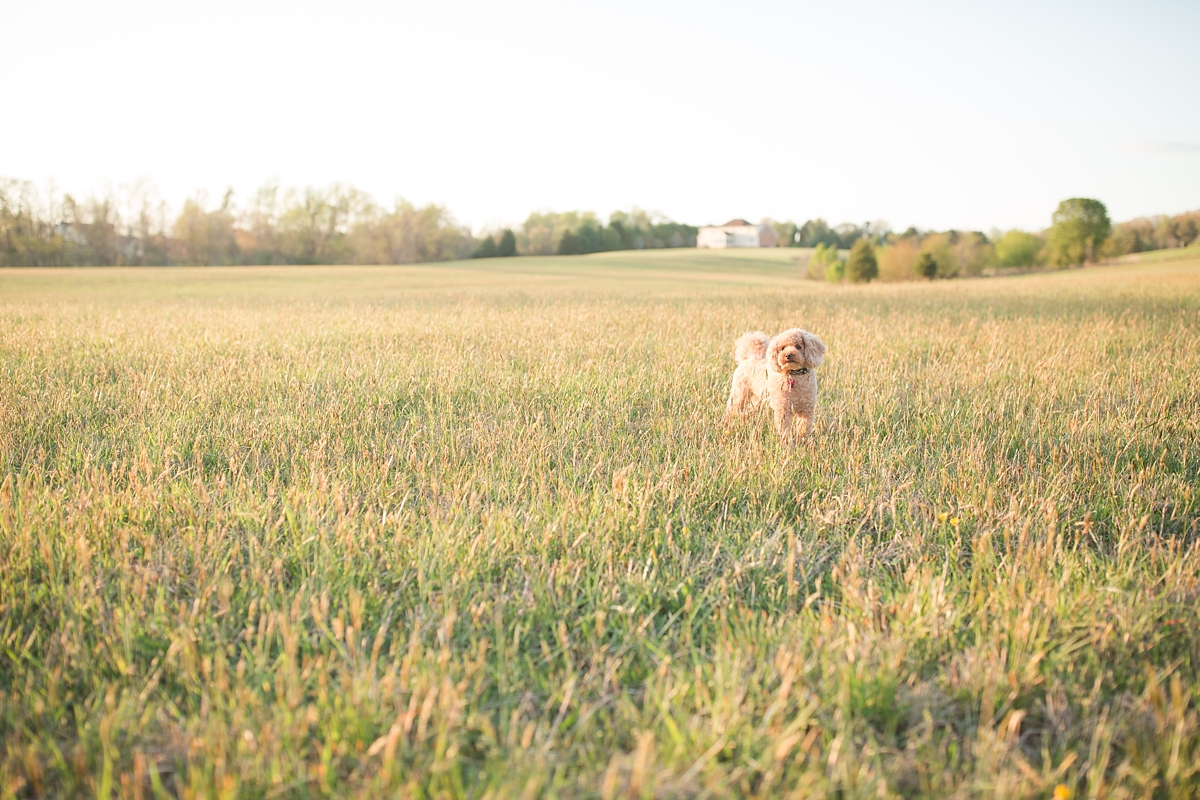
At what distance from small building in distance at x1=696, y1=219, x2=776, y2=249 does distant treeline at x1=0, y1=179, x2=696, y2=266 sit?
47865mm

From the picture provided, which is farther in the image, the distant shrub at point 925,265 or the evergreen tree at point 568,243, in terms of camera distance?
the evergreen tree at point 568,243

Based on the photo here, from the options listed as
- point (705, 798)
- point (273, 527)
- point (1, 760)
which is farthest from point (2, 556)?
point (705, 798)

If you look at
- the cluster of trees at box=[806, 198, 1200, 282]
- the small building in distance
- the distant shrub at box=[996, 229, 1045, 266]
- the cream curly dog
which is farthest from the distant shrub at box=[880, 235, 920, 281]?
the small building in distance

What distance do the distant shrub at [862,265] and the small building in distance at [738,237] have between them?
77299 millimetres

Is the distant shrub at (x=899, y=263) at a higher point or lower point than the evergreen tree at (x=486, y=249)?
lower

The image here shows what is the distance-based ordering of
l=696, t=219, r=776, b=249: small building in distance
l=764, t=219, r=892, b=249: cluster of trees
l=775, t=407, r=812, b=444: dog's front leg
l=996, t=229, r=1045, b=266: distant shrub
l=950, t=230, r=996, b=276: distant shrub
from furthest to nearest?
l=696, t=219, r=776, b=249: small building in distance → l=764, t=219, r=892, b=249: cluster of trees → l=996, t=229, r=1045, b=266: distant shrub → l=950, t=230, r=996, b=276: distant shrub → l=775, t=407, r=812, b=444: dog's front leg

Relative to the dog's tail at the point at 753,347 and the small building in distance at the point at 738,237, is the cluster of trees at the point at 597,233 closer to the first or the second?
the small building in distance at the point at 738,237

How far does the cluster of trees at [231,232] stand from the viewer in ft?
168

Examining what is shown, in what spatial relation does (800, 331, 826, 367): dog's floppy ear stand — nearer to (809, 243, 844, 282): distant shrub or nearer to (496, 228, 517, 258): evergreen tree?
(809, 243, 844, 282): distant shrub

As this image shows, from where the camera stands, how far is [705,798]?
149 centimetres

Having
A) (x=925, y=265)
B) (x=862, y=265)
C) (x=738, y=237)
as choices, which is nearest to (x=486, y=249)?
(x=862, y=265)

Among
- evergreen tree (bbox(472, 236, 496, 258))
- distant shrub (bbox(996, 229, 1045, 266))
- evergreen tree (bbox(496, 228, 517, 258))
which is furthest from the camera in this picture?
evergreen tree (bbox(496, 228, 517, 258))

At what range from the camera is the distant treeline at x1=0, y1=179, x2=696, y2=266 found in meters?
51.3

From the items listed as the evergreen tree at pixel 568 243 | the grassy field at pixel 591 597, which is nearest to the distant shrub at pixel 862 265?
the evergreen tree at pixel 568 243
